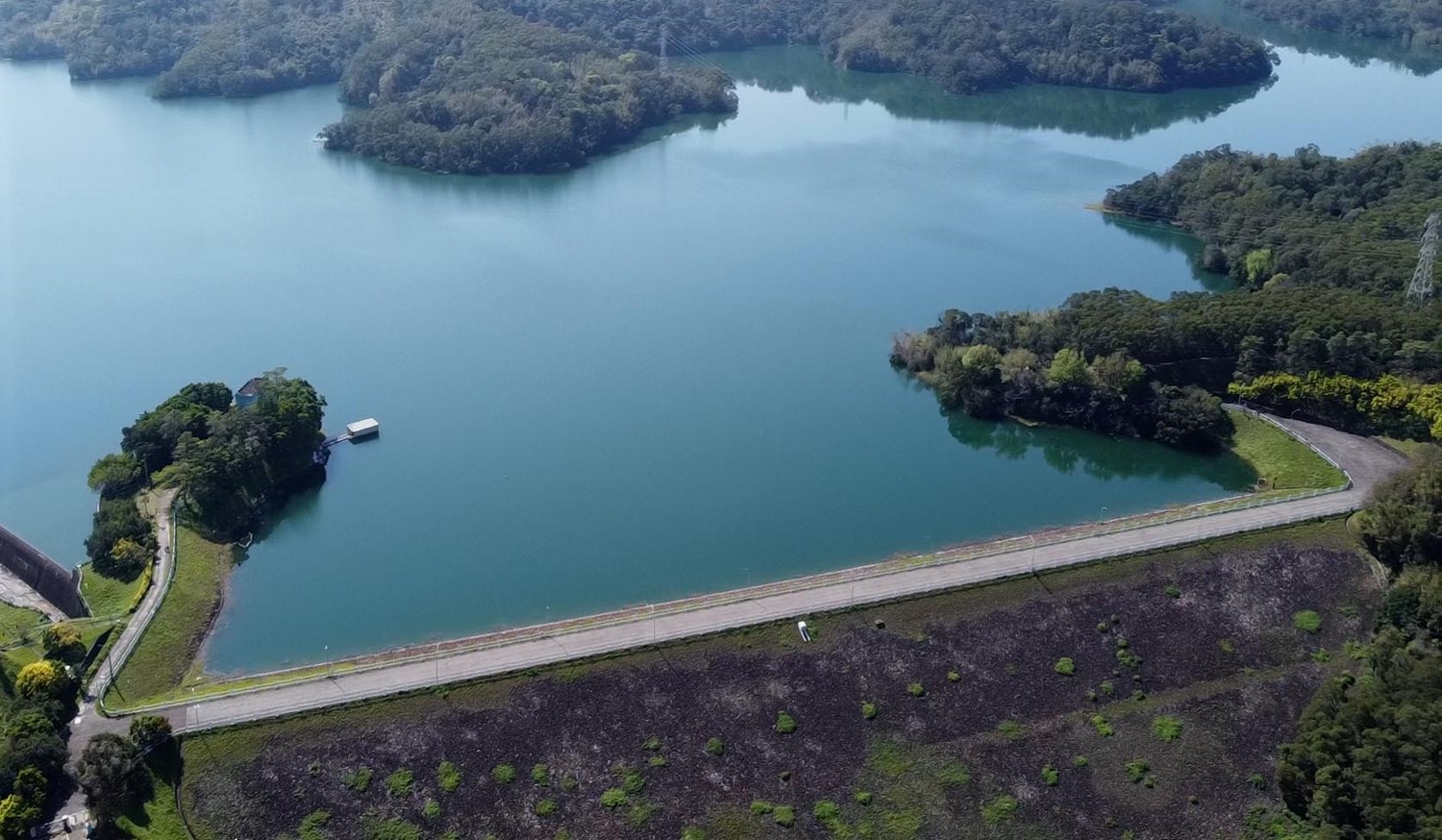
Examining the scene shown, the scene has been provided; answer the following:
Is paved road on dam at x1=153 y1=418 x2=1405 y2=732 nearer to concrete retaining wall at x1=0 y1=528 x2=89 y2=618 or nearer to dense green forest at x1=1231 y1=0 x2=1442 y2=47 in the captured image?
concrete retaining wall at x1=0 y1=528 x2=89 y2=618

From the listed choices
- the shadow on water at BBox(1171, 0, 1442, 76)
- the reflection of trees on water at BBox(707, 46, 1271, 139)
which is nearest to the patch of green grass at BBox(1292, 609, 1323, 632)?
the reflection of trees on water at BBox(707, 46, 1271, 139)

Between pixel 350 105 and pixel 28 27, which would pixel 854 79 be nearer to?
pixel 350 105

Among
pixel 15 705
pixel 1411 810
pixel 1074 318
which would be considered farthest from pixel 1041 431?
pixel 15 705

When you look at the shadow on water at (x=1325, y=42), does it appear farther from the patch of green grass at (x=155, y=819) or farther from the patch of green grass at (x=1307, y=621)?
the patch of green grass at (x=155, y=819)

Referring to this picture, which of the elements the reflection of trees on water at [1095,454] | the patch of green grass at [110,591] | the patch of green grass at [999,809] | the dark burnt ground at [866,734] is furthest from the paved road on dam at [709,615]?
the patch of green grass at [999,809]

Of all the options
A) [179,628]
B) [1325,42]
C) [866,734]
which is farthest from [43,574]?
[1325,42]

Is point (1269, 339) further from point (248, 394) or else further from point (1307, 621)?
point (248, 394)
